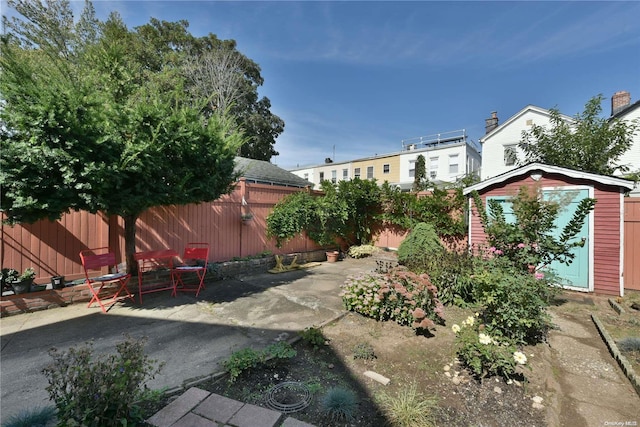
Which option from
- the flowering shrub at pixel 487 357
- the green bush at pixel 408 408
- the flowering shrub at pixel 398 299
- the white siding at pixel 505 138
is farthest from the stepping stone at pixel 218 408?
the white siding at pixel 505 138

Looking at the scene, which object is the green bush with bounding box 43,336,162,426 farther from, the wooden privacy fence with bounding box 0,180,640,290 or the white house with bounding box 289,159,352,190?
the white house with bounding box 289,159,352,190

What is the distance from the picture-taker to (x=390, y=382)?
2.46 m

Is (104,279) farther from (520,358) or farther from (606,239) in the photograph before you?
(606,239)

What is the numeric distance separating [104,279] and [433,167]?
19.3 meters

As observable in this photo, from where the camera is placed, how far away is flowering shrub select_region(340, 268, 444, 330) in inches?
146

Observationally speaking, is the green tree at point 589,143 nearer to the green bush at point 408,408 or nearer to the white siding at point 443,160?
the green bush at point 408,408

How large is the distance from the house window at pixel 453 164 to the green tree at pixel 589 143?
10.8 meters

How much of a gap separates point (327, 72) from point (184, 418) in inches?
470

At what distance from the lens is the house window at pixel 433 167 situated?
1888 cm

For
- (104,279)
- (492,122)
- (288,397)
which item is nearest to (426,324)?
(288,397)

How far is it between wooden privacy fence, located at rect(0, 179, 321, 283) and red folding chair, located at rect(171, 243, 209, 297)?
13.7 inches

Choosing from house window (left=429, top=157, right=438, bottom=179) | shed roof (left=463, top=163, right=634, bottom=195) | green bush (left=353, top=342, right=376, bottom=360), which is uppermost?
house window (left=429, top=157, right=438, bottom=179)

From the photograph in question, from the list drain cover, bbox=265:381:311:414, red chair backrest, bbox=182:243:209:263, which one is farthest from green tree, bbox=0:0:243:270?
drain cover, bbox=265:381:311:414

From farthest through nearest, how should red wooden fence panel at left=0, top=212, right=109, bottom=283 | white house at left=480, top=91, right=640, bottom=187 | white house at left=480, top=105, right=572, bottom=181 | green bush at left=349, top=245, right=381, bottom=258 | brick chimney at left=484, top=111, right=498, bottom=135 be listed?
brick chimney at left=484, top=111, right=498, bottom=135 → white house at left=480, top=105, right=572, bottom=181 → white house at left=480, top=91, right=640, bottom=187 → green bush at left=349, top=245, right=381, bottom=258 → red wooden fence panel at left=0, top=212, right=109, bottom=283
